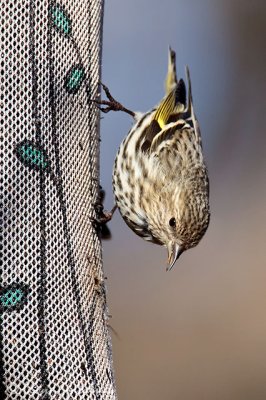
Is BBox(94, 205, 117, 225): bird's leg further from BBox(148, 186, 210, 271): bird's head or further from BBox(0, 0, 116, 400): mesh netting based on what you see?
BBox(148, 186, 210, 271): bird's head

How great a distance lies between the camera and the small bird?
3242 mm

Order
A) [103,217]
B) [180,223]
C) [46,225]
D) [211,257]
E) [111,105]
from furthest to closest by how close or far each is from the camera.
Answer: [211,257] < [180,223] < [111,105] < [103,217] < [46,225]

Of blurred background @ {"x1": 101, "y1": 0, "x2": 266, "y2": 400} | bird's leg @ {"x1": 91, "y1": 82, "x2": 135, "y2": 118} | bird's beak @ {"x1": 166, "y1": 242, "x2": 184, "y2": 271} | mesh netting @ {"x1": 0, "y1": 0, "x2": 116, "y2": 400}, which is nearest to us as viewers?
mesh netting @ {"x1": 0, "y1": 0, "x2": 116, "y2": 400}

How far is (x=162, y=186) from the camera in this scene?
3.28 m

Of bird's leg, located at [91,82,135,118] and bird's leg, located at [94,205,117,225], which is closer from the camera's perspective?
bird's leg, located at [94,205,117,225]

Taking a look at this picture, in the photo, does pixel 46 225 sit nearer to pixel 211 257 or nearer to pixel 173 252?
pixel 173 252

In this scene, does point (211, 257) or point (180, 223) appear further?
point (211, 257)

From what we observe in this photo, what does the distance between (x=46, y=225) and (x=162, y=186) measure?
1.02 m

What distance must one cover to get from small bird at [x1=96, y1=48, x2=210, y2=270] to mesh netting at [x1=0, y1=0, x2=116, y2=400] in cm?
70

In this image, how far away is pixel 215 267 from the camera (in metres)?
5.21

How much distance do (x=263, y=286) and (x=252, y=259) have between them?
17 cm

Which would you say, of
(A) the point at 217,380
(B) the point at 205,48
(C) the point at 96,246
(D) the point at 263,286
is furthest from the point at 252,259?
(C) the point at 96,246

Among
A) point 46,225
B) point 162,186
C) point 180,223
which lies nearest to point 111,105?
point 162,186

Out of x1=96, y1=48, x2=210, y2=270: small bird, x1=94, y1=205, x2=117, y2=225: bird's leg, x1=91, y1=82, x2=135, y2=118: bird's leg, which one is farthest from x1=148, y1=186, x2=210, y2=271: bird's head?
x1=94, y1=205, x2=117, y2=225: bird's leg
